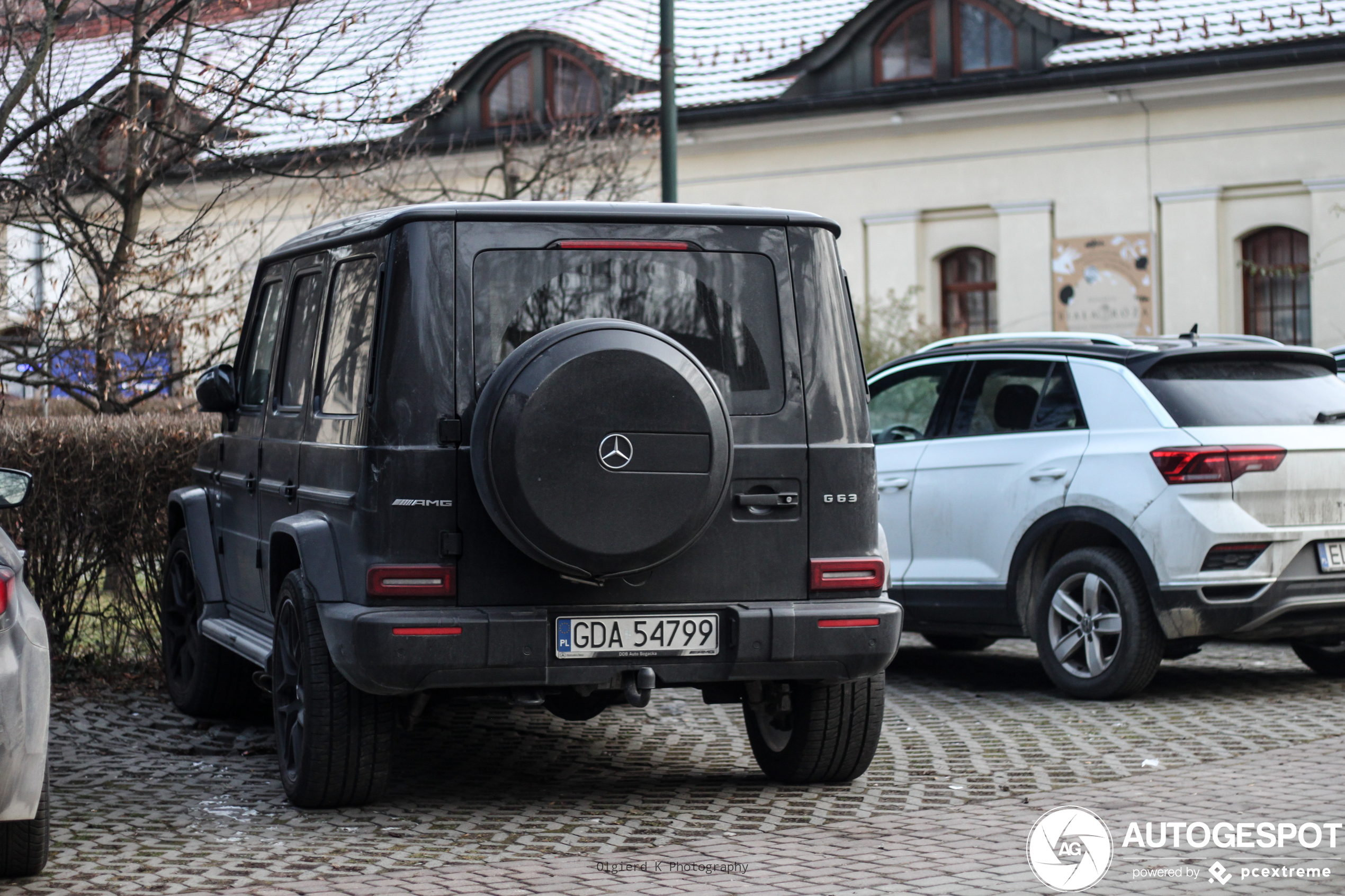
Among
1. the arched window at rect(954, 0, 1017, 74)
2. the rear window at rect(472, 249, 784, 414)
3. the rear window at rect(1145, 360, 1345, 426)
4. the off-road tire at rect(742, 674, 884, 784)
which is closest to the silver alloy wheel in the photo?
the rear window at rect(1145, 360, 1345, 426)

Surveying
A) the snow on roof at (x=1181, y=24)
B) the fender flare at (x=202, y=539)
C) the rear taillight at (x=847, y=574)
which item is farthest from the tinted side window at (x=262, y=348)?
the snow on roof at (x=1181, y=24)

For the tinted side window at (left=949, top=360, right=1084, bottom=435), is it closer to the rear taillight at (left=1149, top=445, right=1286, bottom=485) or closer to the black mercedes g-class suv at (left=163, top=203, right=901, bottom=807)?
the rear taillight at (left=1149, top=445, right=1286, bottom=485)

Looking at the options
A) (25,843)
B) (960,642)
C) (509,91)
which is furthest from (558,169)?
(25,843)

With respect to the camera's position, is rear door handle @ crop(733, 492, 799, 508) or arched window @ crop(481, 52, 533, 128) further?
arched window @ crop(481, 52, 533, 128)

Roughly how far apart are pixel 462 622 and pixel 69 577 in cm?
430

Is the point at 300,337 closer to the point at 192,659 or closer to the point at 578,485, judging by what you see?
the point at 578,485

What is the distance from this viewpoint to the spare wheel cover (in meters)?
5.63

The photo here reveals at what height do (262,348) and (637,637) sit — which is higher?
(262,348)

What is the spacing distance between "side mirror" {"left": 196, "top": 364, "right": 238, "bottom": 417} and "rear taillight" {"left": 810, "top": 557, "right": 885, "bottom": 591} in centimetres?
309

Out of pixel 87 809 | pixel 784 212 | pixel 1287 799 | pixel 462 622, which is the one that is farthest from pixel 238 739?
pixel 1287 799

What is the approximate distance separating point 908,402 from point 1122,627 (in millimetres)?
2120

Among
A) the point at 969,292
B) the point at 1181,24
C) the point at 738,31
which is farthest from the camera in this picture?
the point at 738,31

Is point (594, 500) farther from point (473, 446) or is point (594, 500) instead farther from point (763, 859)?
point (763, 859)

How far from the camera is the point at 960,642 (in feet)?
37.2
